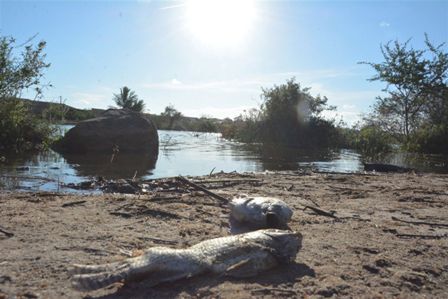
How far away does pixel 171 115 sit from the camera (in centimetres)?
5300

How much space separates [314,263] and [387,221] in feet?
6.13

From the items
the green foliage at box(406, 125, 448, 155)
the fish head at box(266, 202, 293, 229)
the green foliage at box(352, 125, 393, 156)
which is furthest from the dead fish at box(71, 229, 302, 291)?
the green foliage at box(406, 125, 448, 155)

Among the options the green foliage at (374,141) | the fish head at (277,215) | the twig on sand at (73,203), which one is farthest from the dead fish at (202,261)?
the green foliage at (374,141)

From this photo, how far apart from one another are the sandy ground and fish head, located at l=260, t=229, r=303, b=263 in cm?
8

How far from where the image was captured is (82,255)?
9.81 feet

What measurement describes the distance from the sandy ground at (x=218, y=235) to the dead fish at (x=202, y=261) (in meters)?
0.08

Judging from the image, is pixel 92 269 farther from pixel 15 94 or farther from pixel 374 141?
pixel 374 141

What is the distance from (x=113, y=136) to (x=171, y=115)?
3850cm

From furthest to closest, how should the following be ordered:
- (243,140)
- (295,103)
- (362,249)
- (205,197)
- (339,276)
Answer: (243,140) < (295,103) < (205,197) < (362,249) < (339,276)

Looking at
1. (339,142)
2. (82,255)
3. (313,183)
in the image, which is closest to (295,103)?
(339,142)

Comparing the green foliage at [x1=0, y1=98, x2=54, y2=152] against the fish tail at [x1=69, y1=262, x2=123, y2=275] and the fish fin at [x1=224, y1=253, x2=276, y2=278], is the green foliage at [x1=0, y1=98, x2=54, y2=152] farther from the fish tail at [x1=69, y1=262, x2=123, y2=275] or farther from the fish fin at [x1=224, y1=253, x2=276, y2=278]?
the fish fin at [x1=224, y1=253, x2=276, y2=278]

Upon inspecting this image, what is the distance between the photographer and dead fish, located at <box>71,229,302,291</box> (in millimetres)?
2352

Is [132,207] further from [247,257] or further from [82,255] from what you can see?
[247,257]

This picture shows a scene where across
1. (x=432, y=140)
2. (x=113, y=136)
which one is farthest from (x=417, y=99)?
(x=113, y=136)
